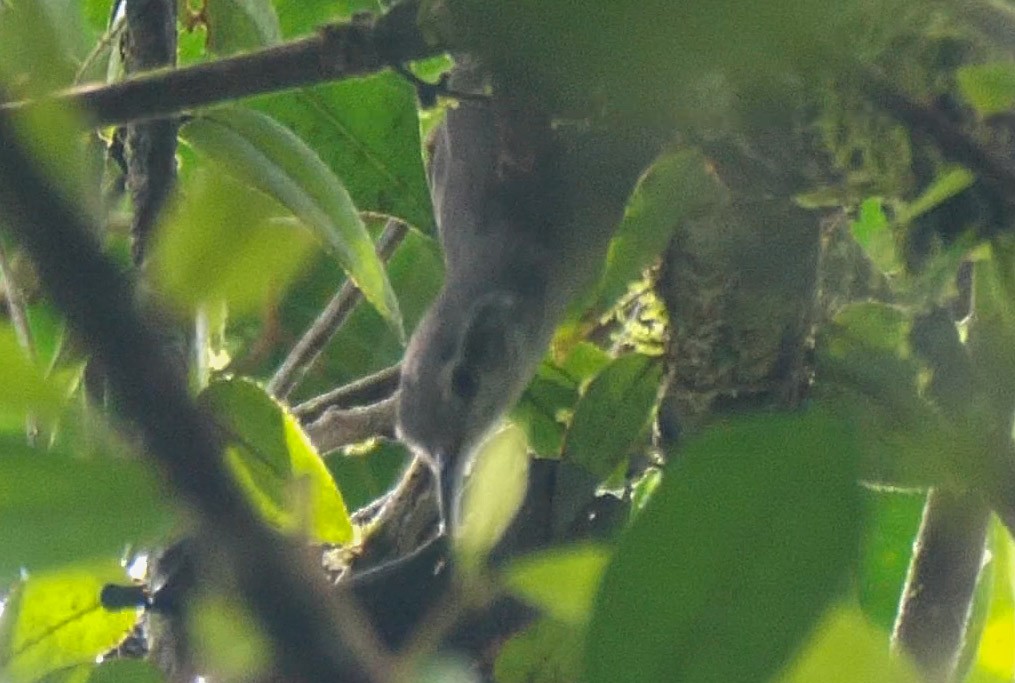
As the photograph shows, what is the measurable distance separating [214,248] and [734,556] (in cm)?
15

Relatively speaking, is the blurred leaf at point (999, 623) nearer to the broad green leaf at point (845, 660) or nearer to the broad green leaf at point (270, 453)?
the broad green leaf at point (270, 453)

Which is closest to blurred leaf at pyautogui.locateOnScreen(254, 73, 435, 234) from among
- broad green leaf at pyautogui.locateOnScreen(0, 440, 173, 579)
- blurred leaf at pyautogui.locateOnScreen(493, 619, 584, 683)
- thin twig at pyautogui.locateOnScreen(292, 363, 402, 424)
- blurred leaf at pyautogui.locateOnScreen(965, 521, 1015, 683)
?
thin twig at pyautogui.locateOnScreen(292, 363, 402, 424)

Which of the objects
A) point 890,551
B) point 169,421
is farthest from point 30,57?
point 890,551

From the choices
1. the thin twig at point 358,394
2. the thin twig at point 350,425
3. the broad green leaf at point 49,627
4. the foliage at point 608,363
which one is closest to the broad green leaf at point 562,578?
the foliage at point 608,363

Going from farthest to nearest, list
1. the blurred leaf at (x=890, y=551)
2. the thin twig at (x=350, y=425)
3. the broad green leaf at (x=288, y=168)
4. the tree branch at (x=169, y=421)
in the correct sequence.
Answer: the thin twig at (x=350, y=425)
the blurred leaf at (x=890, y=551)
the broad green leaf at (x=288, y=168)
the tree branch at (x=169, y=421)

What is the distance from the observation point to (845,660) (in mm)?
366

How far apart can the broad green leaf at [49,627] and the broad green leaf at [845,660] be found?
1.52ft

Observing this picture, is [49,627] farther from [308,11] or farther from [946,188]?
[308,11]

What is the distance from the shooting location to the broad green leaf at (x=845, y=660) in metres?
0.36

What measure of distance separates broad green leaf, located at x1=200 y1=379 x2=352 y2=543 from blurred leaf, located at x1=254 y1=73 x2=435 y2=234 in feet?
1.02

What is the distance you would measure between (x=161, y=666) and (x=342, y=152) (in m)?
0.41

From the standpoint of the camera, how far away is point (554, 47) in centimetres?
52

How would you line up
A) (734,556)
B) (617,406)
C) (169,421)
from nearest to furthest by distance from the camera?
(169,421) < (734,556) < (617,406)

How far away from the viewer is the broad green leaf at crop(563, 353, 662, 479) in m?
0.96
